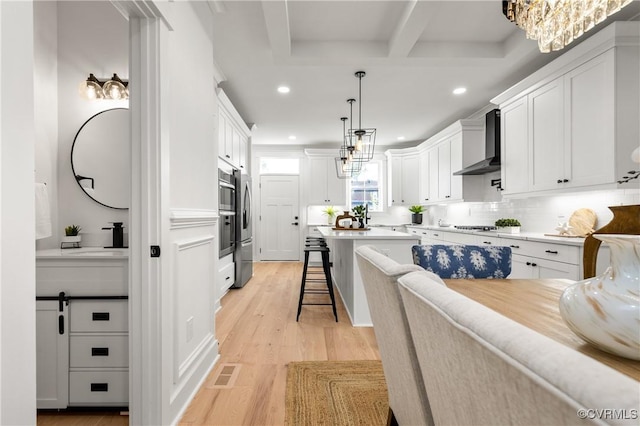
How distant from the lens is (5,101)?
71cm

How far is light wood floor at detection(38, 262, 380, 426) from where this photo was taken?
5.39ft

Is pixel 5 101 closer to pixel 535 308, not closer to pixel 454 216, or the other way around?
pixel 535 308

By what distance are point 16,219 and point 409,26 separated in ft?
9.10

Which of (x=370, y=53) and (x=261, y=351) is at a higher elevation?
(x=370, y=53)

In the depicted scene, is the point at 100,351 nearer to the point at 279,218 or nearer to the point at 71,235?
the point at 71,235

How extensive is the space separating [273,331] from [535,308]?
221 centimetres

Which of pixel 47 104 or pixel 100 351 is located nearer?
pixel 100 351

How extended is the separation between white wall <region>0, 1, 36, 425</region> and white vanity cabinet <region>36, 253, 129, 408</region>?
92 cm

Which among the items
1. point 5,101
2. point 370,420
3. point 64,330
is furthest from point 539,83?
point 64,330

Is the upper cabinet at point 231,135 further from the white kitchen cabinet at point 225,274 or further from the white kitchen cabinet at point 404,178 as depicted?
the white kitchen cabinet at point 404,178

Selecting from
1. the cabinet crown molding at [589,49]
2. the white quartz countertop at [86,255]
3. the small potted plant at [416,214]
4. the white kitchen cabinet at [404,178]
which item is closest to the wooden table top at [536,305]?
the white quartz countertop at [86,255]

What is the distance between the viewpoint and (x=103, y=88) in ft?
6.39

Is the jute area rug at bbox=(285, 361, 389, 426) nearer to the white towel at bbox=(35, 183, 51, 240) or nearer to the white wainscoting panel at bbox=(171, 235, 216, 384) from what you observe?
the white wainscoting panel at bbox=(171, 235, 216, 384)

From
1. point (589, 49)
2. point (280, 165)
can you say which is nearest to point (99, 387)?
point (589, 49)
